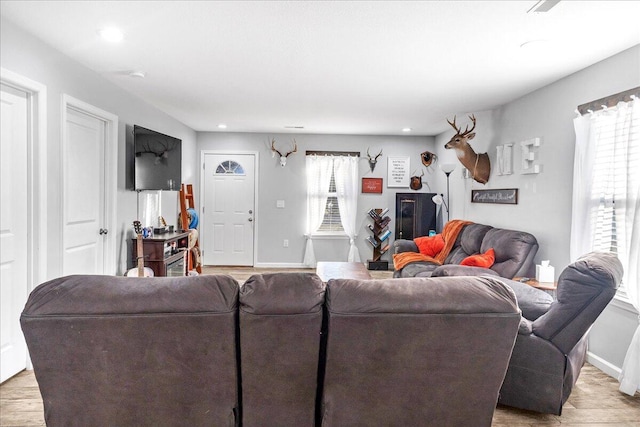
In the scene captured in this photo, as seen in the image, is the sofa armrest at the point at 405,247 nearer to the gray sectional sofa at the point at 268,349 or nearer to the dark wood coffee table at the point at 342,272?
the dark wood coffee table at the point at 342,272

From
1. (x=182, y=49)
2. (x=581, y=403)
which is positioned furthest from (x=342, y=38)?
(x=581, y=403)

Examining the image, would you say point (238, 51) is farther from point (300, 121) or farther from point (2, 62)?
point (300, 121)

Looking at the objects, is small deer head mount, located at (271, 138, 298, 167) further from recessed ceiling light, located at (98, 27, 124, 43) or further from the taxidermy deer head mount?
recessed ceiling light, located at (98, 27, 124, 43)

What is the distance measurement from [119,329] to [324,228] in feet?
17.9

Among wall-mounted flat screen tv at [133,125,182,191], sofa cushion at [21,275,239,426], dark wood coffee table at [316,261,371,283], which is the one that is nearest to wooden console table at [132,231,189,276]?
wall-mounted flat screen tv at [133,125,182,191]

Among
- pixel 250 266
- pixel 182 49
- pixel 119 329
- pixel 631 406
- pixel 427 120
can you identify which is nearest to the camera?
pixel 119 329

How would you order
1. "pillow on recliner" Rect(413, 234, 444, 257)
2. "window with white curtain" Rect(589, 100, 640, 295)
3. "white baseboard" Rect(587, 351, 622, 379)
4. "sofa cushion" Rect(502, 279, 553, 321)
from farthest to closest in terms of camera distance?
"pillow on recliner" Rect(413, 234, 444, 257) < "white baseboard" Rect(587, 351, 622, 379) < "window with white curtain" Rect(589, 100, 640, 295) < "sofa cushion" Rect(502, 279, 553, 321)

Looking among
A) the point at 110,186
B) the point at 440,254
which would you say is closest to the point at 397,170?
the point at 440,254

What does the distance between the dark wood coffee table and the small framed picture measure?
2482 millimetres

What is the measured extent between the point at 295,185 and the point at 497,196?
3.31 m

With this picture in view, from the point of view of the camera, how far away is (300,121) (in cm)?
556

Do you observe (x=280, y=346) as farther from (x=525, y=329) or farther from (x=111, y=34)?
(x=111, y=34)

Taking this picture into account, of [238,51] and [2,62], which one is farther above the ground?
[238,51]

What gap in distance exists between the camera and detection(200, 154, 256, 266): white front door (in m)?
6.70
